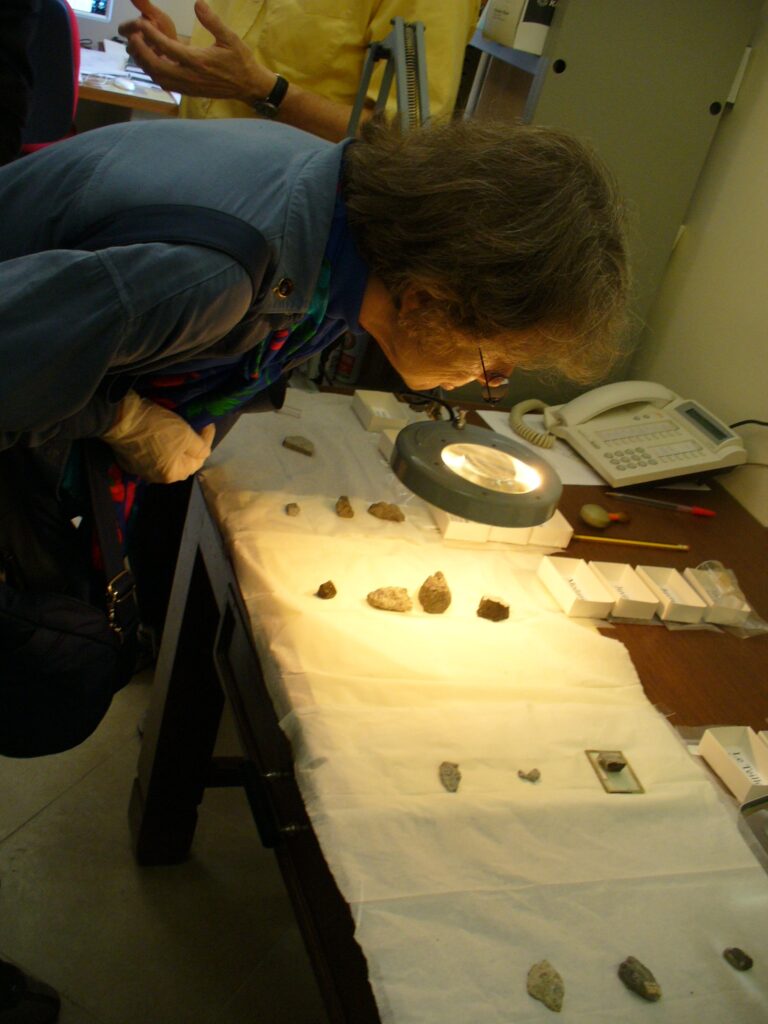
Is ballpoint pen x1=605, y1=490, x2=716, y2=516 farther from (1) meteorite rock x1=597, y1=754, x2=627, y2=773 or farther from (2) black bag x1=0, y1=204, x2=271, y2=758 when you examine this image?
(2) black bag x1=0, y1=204, x2=271, y2=758

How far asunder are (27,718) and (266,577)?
0.36 m

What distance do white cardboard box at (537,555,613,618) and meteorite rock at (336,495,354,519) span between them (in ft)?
1.06

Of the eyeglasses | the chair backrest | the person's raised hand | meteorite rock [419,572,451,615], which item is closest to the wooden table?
meteorite rock [419,572,451,615]

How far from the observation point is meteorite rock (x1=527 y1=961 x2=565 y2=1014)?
0.79 m

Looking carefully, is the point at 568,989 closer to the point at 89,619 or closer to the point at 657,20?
the point at 89,619

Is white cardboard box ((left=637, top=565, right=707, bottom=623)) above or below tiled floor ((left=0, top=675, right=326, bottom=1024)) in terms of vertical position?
above

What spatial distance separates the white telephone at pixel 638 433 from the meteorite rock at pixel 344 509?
0.63 meters

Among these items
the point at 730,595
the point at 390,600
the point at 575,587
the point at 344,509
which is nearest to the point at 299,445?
the point at 344,509

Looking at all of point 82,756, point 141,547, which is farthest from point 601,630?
point 82,756

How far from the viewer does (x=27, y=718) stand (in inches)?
46.4

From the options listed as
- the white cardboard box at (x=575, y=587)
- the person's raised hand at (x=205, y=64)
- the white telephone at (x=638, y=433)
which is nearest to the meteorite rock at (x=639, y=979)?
the white cardboard box at (x=575, y=587)

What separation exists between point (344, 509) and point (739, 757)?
0.69 meters

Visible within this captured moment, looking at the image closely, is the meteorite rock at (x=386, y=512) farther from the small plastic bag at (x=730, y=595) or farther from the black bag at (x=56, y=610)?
the small plastic bag at (x=730, y=595)

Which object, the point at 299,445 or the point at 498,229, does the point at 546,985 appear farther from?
the point at 299,445
